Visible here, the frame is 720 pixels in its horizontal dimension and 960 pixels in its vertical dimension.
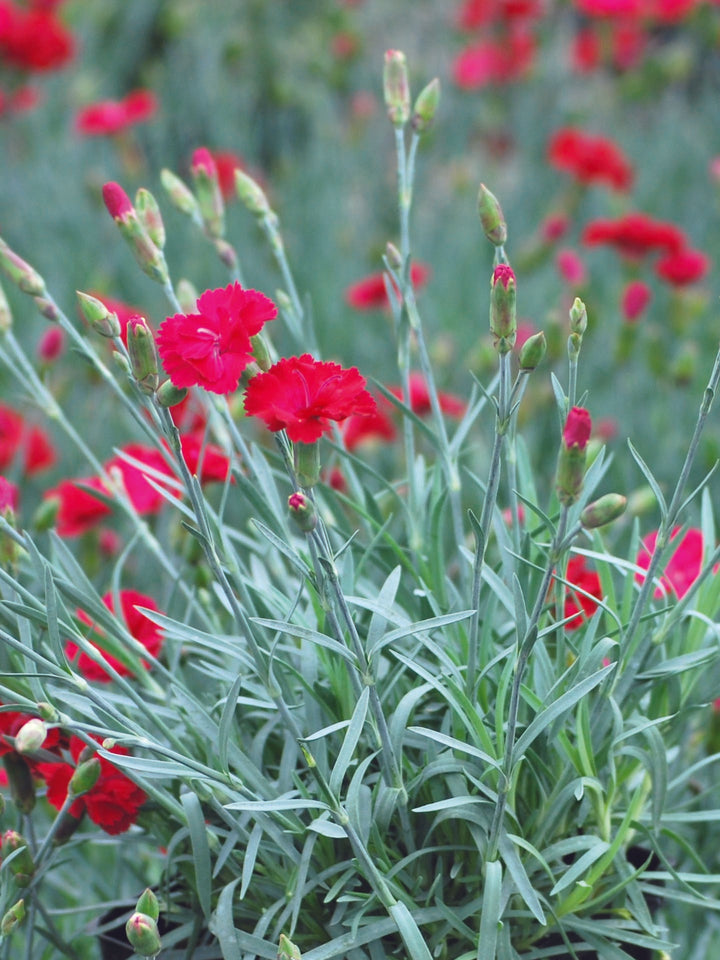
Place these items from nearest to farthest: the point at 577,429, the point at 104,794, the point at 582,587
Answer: the point at 577,429 < the point at 104,794 < the point at 582,587

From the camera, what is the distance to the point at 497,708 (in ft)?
1.92

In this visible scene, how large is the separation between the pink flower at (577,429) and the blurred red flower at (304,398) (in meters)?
0.09

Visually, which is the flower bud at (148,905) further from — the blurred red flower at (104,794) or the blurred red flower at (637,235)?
the blurred red flower at (637,235)

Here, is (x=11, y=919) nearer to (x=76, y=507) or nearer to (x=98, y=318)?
(x=98, y=318)

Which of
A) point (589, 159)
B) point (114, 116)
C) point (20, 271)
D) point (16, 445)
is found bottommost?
point (16, 445)

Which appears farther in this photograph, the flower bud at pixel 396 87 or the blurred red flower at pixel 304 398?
the flower bud at pixel 396 87

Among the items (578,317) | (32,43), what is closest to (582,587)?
(578,317)

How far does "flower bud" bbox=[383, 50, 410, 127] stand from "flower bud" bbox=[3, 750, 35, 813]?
0.47 m

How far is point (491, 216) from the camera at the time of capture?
0.62 metres

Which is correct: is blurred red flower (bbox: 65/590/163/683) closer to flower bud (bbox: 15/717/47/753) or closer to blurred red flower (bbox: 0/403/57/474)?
flower bud (bbox: 15/717/47/753)

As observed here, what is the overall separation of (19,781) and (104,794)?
2.3 inches

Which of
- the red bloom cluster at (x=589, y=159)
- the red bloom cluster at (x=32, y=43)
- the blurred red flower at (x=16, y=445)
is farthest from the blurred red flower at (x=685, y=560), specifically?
the red bloom cluster at (x=32, y=43)

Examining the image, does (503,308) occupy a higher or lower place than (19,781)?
higher

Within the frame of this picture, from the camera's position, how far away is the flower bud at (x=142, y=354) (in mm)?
492
